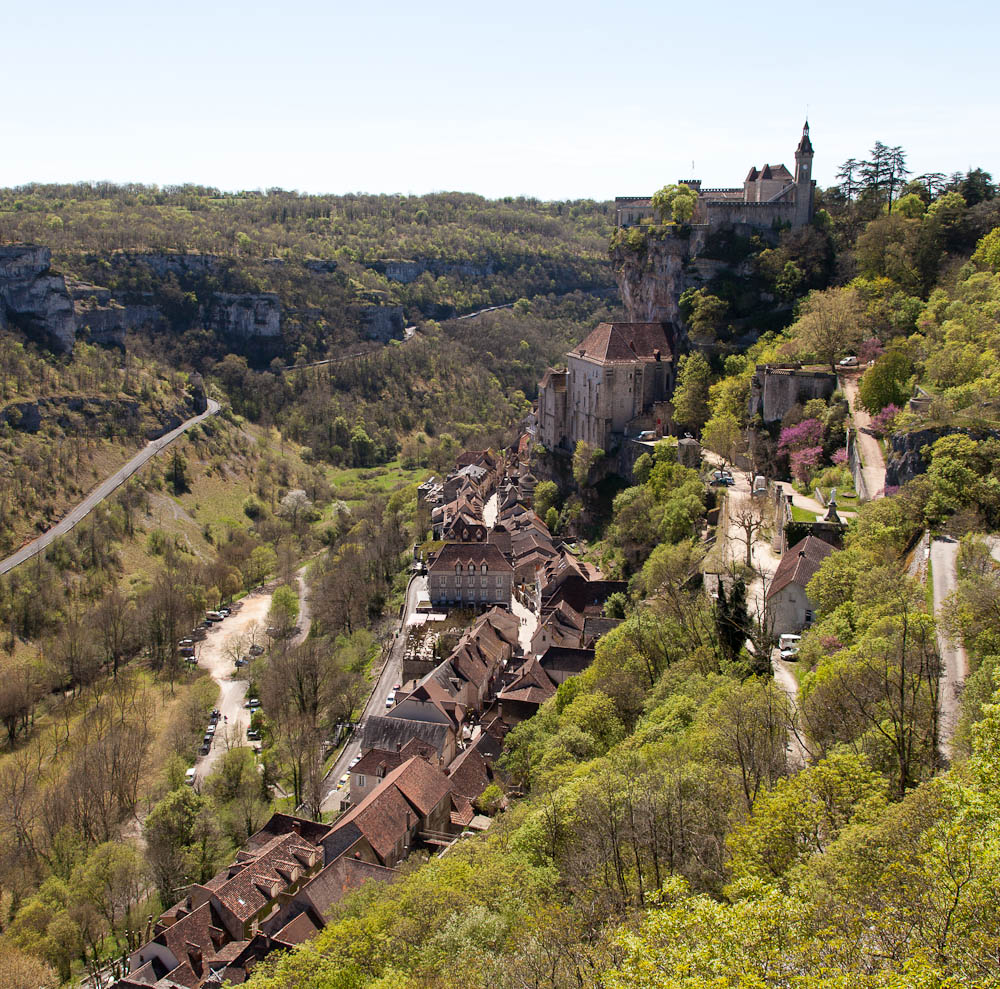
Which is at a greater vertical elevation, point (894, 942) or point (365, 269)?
point (365, 269)

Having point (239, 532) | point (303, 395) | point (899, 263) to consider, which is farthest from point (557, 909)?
point (303, 395)

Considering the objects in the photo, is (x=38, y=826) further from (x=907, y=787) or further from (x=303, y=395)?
(x=303, y=395)

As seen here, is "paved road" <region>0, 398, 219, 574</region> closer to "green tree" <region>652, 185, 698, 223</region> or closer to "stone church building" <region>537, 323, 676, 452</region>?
"stone church building" <region>537, 323, 676, 452</region>

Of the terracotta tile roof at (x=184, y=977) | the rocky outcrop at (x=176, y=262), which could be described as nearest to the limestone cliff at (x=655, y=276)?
the terracotta tile roof at (x=184, y=977)

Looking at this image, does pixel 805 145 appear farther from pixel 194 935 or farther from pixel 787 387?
pixel 194 935

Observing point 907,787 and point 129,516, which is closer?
point 907,787
